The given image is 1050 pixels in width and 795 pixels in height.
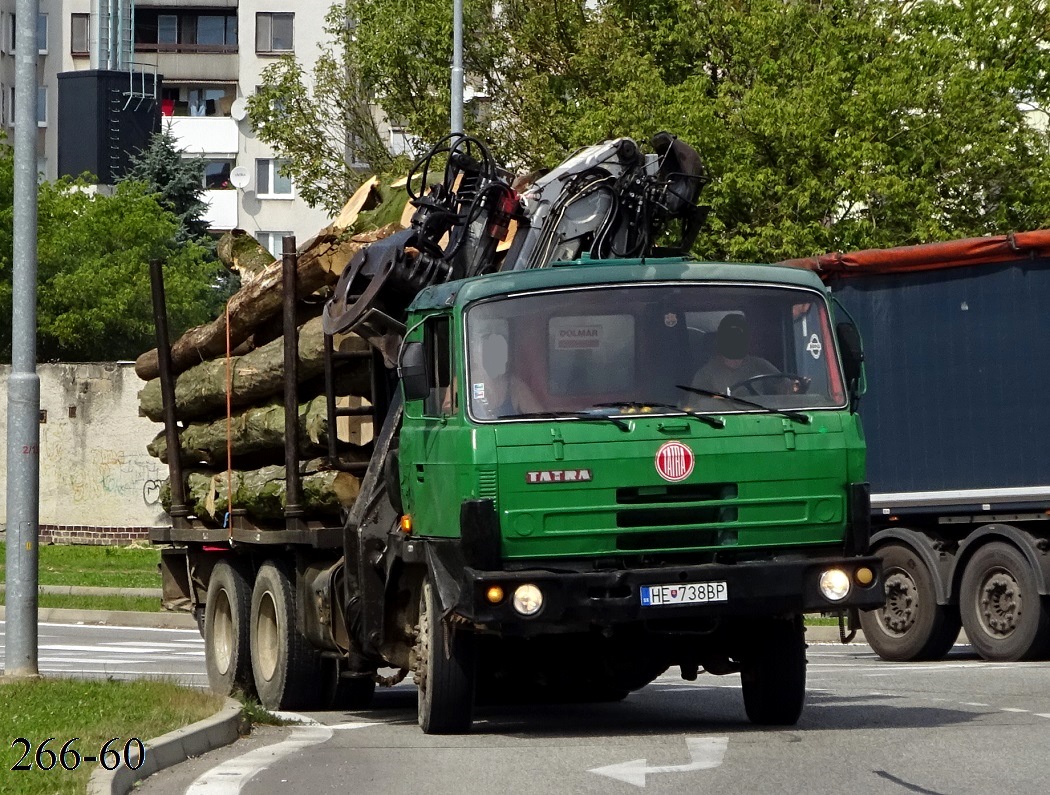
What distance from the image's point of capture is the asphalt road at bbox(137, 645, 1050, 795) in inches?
346

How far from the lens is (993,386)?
663 inches

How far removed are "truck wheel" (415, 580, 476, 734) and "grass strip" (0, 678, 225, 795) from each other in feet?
4.11

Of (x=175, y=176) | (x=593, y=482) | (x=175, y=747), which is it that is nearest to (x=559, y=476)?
(x=593, y=482)

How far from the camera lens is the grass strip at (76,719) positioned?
8578mm

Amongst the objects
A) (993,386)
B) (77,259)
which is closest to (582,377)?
(993,386)

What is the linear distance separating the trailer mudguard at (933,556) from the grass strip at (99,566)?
1213 cm

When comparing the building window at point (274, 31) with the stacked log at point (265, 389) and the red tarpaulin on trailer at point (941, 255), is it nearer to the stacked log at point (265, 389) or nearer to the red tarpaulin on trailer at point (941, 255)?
the red tarpaulin on trailer at point (941, 255)

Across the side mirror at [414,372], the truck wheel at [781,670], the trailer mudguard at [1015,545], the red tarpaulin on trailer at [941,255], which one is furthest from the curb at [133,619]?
the truck wheel at [781,670]

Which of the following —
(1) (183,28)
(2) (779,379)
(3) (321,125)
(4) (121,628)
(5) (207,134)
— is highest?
(1) (183,28)

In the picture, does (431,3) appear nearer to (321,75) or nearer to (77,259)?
(321,75)

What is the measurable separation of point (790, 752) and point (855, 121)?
19403mm

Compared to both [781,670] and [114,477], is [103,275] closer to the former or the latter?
[114,477]

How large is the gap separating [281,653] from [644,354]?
4149 millimetres

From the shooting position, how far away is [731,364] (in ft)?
34.7
